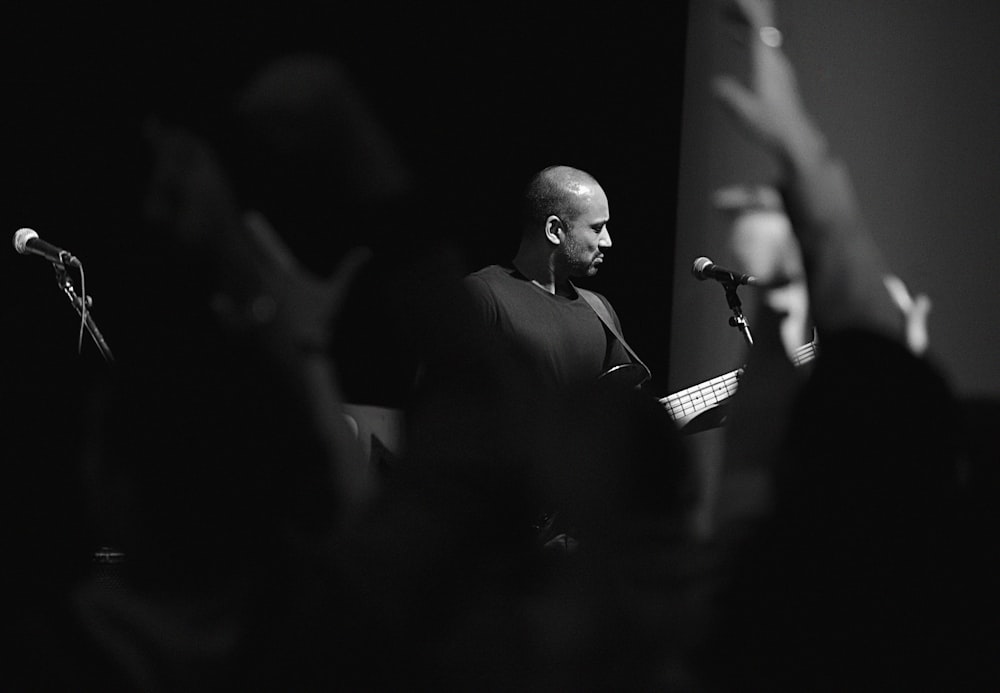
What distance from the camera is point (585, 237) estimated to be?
9.78ft

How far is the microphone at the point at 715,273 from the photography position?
2.35m

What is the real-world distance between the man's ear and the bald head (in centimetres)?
1

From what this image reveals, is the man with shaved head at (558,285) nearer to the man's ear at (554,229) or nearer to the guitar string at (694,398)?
the man's ear at (554,229)

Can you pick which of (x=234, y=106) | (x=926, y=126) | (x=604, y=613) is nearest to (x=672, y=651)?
(x=604, y=613)

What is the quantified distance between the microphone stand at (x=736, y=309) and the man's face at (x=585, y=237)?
53 cm

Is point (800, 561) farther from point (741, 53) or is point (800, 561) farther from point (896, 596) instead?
point (741, 53)

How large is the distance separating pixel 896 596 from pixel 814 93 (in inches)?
23.7

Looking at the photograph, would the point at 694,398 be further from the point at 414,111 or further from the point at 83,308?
the point at 83,308

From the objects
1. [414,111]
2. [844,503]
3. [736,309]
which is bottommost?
[844,503]

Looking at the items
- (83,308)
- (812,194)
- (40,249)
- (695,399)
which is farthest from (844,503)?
(40,249)

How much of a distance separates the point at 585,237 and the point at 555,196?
0.14 meters

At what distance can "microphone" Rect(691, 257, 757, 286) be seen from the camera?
2.35 metres

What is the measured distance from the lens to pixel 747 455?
1.33 meters

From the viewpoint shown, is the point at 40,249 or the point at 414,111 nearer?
the point at 40,249
